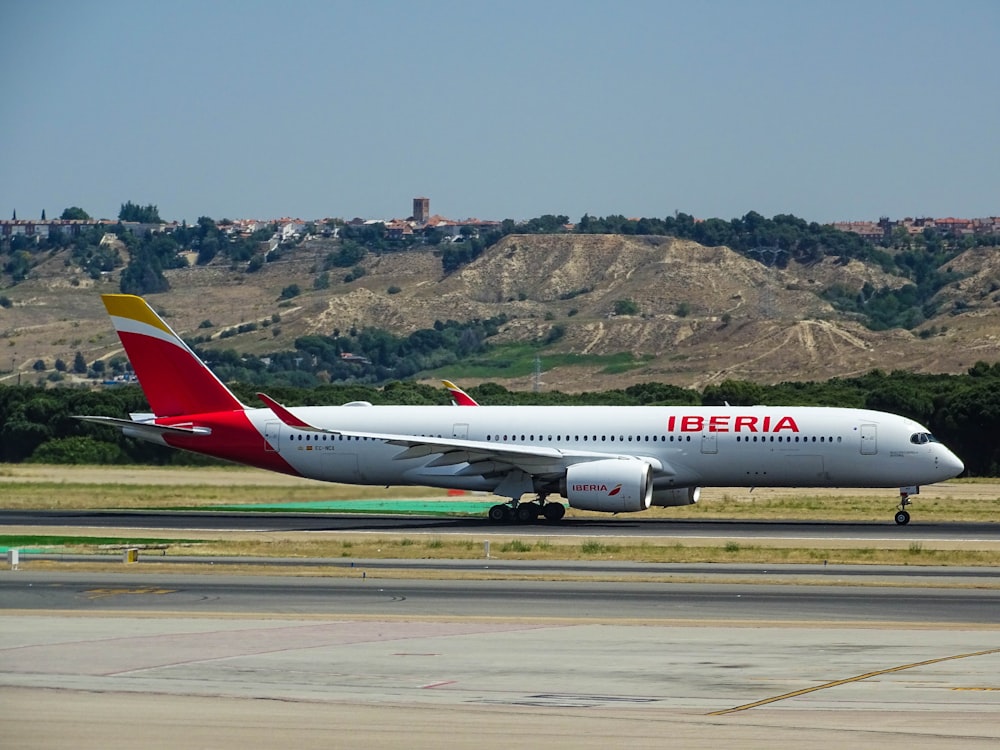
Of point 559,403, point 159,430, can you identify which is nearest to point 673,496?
point 159,430

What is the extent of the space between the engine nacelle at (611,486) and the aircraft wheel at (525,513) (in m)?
2.18

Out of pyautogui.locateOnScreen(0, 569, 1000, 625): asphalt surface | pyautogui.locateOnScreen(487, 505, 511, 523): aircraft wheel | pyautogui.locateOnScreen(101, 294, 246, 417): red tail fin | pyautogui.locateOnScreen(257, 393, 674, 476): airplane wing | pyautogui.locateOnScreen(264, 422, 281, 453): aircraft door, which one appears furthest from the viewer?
pyautogui.locateOnScreen(101, 294, 246, 417): red tail fin

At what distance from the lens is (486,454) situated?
45.6 m

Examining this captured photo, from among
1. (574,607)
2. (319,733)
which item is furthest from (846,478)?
(319,733)

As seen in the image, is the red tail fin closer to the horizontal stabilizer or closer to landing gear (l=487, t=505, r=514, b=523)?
the horizontal stabilizer

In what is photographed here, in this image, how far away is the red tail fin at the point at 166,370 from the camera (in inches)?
1965

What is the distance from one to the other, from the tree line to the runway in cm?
3144

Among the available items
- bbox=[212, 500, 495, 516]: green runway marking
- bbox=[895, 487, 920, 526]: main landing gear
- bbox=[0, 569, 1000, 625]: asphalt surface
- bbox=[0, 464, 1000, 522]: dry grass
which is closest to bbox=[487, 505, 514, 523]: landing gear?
bbox=[212, 500, 495, 516]: green runway marking

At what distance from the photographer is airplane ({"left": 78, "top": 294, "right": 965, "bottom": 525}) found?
45.6 m

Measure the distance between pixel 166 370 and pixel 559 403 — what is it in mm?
35797

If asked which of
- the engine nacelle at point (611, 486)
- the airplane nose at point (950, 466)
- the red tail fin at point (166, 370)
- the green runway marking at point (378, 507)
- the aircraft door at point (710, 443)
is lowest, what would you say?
the green runway marking at point (378, 507)

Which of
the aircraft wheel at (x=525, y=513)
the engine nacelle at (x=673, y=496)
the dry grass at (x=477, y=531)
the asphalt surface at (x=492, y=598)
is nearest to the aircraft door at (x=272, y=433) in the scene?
the dry grass at (x=477, y=531)

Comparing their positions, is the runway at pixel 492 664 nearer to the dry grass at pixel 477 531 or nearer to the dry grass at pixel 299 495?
the dry grass at pixel 477 531

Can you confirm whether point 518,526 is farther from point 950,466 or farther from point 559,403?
point 559,403
